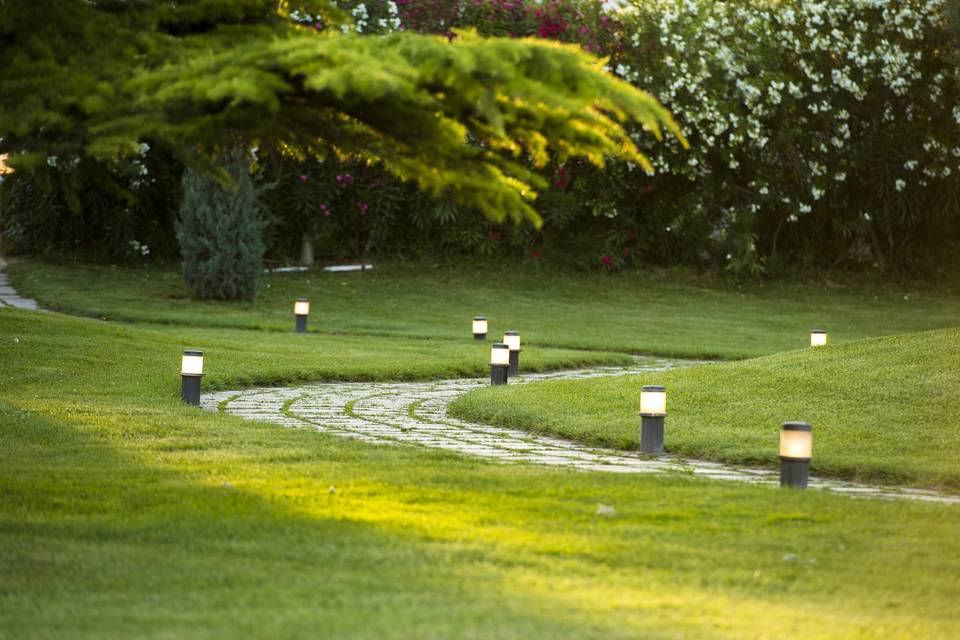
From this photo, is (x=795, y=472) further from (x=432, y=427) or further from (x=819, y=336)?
(x=819, y=336)

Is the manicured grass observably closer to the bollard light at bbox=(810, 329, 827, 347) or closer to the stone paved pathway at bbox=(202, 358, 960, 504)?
the bollard light at bbox=(810, 329, 827, 347)

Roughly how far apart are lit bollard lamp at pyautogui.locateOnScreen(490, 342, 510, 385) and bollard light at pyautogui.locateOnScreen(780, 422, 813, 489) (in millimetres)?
6402

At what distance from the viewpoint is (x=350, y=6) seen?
30062mm

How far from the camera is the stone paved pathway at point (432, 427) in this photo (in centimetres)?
962

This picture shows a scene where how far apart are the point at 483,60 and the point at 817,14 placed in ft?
84.1

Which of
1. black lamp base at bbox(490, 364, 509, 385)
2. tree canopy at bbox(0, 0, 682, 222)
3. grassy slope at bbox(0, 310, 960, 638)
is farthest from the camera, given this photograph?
black lamp base at bbox(490, 364, 509, 385)

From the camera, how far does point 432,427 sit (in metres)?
11.8

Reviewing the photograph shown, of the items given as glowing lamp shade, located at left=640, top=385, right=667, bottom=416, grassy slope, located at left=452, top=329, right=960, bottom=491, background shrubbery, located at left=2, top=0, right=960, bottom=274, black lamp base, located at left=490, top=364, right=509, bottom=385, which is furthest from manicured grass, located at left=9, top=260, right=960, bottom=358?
glowing lamp shade, located at left=640, top=385, right=667, bottom=416

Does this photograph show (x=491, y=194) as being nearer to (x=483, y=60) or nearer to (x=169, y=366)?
(x=483, y=60)

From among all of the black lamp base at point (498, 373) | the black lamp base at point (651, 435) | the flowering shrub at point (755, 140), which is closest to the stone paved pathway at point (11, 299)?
the flowering shrub at point (755, 140)

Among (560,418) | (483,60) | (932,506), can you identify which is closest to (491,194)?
(483,60)

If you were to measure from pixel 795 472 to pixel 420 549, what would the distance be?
10.7ft

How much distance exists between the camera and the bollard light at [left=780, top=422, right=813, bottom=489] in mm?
8720

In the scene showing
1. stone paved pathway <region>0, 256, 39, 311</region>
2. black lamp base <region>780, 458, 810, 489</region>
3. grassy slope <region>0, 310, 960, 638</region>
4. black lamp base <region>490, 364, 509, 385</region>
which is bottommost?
grassy slope <region>0, 310, 960, 638</region>
